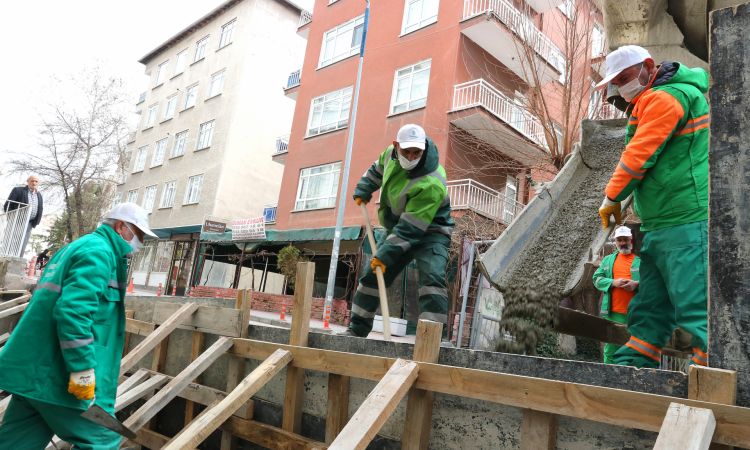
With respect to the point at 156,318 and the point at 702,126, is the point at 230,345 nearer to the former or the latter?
the point at 156,318

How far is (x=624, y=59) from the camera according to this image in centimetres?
342

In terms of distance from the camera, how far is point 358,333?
4.39 meters

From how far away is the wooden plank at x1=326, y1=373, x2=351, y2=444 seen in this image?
3217mm

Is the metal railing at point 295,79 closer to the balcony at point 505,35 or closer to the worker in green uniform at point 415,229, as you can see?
the balcony at point 505,35

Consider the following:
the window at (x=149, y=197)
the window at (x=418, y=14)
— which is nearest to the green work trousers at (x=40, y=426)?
the window at (x=418, y=14)

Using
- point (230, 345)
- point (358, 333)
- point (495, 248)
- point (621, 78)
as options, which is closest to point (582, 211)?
point (495, 248)

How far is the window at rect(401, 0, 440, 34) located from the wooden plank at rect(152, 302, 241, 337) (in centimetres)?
1446

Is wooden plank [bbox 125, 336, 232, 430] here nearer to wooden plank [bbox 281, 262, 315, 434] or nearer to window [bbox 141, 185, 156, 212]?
wooden plank [bbox 281, 262, 315, 434]

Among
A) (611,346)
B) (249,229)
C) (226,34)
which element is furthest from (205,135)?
(611,346)

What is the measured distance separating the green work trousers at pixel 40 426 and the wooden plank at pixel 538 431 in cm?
231

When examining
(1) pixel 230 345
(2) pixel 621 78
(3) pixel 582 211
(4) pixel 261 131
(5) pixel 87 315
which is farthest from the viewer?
(4) pixel 261 131

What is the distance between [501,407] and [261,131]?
24662 millimetres

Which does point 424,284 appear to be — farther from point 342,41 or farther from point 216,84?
point 216,84

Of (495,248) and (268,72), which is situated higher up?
(268,72)
